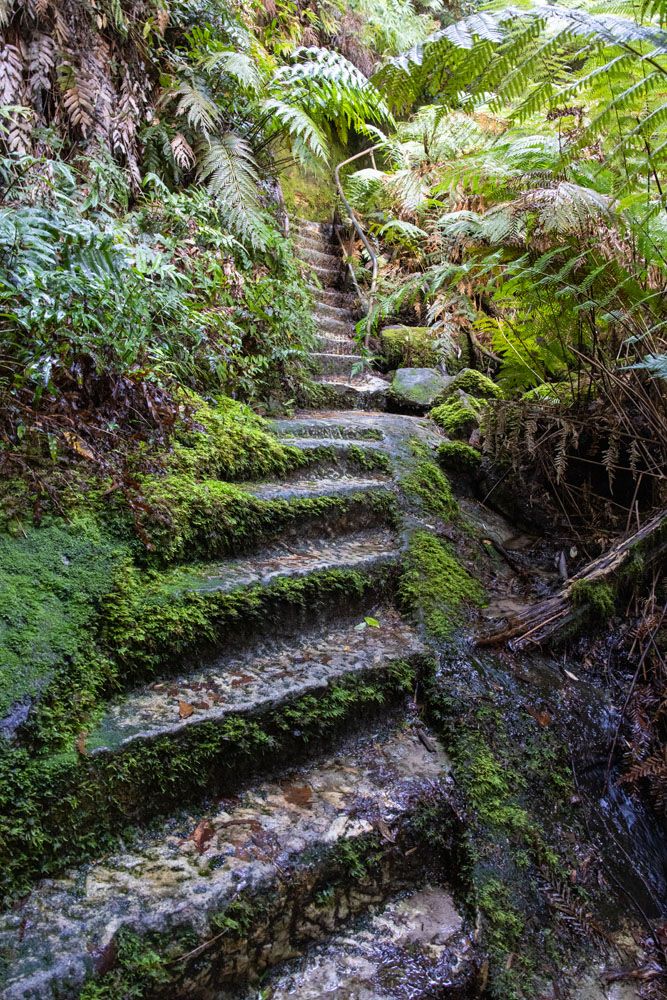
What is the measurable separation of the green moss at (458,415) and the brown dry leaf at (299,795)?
2670mm

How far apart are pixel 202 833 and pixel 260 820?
0.54ft

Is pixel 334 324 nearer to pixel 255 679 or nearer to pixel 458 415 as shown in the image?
pixel 458 415

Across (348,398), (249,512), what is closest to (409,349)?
(348,398)

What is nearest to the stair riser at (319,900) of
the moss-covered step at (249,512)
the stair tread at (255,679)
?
the stair tread at (255,679)

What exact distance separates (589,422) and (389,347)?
2.81m

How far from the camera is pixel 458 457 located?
3.42 m

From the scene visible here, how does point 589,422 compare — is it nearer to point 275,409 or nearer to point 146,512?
point 275,409

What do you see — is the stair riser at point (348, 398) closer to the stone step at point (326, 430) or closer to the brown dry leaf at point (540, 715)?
the stone step at point (326, 430)

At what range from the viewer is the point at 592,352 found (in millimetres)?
2889

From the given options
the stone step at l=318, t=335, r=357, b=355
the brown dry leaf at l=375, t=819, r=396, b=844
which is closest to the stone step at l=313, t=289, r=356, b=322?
the stone step at l=318, t=335, r=357, b=355

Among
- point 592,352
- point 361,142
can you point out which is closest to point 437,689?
point 592,352

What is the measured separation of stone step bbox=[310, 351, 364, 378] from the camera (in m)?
4.64

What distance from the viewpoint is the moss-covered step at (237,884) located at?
1.19m

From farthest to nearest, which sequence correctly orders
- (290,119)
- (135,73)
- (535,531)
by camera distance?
(290,119) < (135,73) < (535,531)
